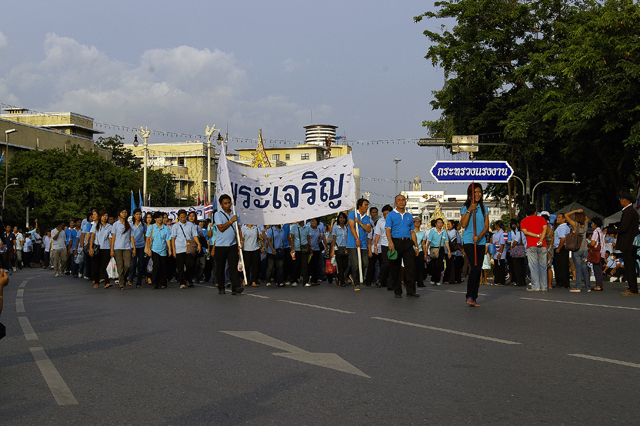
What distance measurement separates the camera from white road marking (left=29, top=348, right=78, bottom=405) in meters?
5.58

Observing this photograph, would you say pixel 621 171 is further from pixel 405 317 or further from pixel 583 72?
pixel 405 317

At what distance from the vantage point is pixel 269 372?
6562 millimetres

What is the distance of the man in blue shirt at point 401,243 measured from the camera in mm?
14172

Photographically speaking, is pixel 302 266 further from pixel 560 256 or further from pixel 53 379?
pixel 53 379

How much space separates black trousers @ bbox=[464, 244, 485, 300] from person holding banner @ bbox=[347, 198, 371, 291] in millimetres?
4767

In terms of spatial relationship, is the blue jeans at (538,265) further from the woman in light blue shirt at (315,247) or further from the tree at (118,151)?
the tree at (118,151)

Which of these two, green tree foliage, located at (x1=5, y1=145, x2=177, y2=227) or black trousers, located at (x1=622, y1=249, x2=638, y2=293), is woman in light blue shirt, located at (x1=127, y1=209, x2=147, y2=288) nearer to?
black trousers, located at (x1=622, y1=249, x2=638, y2=293)

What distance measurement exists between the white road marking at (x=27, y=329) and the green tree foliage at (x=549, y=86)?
2326 cm

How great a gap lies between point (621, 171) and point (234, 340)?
3226 cm

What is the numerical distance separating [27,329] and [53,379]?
360 centimetres

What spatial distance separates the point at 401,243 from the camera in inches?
565

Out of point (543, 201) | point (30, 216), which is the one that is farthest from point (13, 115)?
point (543, 201)

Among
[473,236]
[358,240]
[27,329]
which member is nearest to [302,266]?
[358,240]

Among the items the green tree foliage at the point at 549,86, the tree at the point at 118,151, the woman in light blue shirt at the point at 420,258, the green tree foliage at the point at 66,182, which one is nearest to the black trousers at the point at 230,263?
the woman in light blue shirt at the point at 420,258
